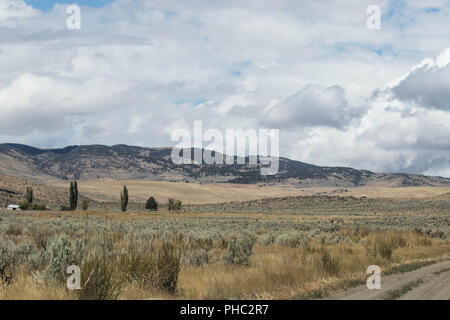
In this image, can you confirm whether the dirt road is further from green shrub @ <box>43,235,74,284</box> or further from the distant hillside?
the distant hillside

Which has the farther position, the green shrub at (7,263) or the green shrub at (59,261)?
the green shrub at (7,263)

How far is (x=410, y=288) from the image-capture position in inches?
561

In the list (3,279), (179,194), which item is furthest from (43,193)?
(3,279)

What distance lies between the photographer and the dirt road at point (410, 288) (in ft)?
42.1

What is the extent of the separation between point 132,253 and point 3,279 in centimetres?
347

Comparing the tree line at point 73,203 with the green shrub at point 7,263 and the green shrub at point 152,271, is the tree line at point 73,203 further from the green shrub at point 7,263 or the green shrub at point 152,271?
the green shrub at point 152,271

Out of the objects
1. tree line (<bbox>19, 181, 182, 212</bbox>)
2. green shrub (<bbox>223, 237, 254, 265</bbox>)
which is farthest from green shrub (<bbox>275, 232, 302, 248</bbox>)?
tree line (<bbox>19, 181, 182, 212</bbox>)

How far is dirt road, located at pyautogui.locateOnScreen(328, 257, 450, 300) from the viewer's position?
42.1 feet

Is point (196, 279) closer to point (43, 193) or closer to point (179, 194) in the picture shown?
point (43, 193)

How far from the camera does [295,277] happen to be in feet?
51.8

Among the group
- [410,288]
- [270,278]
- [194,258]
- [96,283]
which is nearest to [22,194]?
[194,258]

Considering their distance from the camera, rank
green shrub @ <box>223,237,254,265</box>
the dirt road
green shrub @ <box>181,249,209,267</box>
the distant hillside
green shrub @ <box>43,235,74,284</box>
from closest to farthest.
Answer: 1. green shrub @ <box>43,235,74,284</box>
2. the dirt road
3. green shrub @ <box>181,249,209,267</box>
4. green shrub @ <box>223,237,254,265</box>
5. the distant hillside

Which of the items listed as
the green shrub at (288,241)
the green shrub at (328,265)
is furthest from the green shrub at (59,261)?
the green shrub at (288,241)

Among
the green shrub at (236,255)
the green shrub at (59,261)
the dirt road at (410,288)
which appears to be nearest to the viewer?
the green shrub at (59,261)
